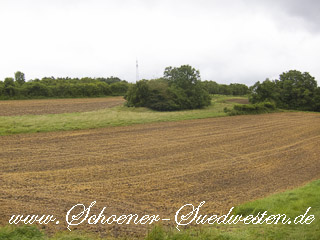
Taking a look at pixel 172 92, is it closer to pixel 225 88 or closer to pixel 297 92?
pixel 297 92

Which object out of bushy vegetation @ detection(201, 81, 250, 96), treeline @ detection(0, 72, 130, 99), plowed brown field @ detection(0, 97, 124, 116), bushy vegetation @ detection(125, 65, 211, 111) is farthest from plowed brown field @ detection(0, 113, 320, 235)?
bushy vegetation @ detection(201, 81, 250, 96)

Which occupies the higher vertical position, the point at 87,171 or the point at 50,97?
the point at 50,97

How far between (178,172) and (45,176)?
16.8 ft

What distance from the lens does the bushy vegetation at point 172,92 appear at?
107 feet

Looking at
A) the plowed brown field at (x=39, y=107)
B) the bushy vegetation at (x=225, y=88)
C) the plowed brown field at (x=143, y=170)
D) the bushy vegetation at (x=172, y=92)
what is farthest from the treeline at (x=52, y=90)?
the bushy vegetation at (x=225, y=88)

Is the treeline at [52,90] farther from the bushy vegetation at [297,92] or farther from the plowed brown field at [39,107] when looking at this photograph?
the bushy vegetation at [297,92]

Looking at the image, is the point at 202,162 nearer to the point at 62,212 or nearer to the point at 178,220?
the point at 178,220

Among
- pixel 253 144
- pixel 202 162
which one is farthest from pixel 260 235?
pixel 253 144

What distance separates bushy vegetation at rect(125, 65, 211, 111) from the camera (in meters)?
32.7

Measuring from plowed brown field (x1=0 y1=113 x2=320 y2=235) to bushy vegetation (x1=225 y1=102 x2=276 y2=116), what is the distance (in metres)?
12.0

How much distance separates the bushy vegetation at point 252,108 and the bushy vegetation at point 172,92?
509cm

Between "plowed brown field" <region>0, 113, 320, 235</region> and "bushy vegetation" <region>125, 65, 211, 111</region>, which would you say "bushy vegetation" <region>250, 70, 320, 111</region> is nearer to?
"bushy vegetation" <region>125, 65, 211, 111</region>

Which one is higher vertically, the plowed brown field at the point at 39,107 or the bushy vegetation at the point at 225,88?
the bushy vegetation at the point at 225,88

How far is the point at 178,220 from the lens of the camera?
6.83 m
